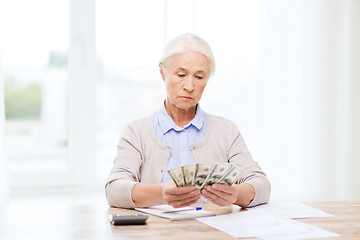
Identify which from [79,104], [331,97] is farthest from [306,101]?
[79,104]

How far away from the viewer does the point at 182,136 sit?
216 centimetres

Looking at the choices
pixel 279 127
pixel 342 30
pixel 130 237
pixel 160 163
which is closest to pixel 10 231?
pixel 130 237

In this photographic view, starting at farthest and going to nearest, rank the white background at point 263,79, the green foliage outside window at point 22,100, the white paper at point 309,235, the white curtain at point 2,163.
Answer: the white background at point 263,79, the green foliage outside window at point 22,100, the white curtain at point 2,163, the white paper at point 309,235

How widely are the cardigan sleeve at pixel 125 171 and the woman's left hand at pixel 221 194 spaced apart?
11.2 inches

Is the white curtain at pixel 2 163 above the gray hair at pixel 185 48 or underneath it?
underneath

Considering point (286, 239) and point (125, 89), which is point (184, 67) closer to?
point (286, 239)

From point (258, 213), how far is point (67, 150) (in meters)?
1.95

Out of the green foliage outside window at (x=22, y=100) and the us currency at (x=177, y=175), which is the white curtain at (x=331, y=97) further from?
the us currency at (x=177, y=175)

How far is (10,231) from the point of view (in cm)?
149

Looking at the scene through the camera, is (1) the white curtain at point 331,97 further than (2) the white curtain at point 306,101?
Yes

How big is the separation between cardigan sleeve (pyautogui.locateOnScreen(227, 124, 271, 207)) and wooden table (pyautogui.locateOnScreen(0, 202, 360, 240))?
0.13m

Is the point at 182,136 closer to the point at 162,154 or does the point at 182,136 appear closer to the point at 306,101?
the point at 162,154

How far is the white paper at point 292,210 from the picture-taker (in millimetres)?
1710

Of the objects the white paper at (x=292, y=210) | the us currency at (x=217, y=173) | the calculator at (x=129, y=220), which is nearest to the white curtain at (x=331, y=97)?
the white paper at (x=292, y=210)
